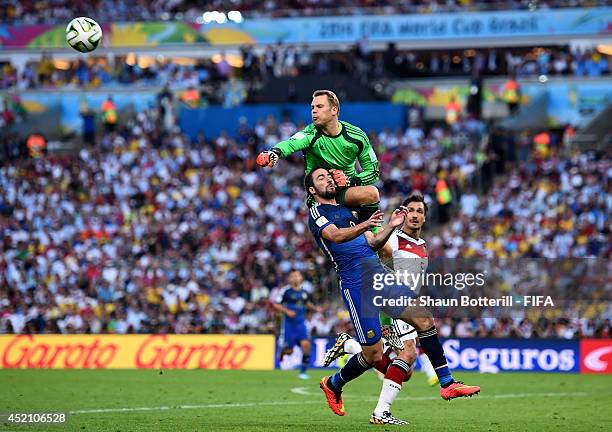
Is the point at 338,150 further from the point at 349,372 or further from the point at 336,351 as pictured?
the point at 336,351

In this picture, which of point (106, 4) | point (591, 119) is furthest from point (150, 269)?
point (106, 4)

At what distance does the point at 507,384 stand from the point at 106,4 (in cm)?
3267

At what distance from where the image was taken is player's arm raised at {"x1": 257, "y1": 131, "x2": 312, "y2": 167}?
40.7 ft

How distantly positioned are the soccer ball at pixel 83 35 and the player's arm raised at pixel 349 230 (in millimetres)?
7591

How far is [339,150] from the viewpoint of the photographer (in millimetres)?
13703

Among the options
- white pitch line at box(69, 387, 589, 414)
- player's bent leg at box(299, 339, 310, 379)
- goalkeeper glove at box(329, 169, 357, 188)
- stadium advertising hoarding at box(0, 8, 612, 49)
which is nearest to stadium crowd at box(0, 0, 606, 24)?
stadium advertising hoarding at box(0, 8, 612, 49)

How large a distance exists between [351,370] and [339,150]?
8.41ft

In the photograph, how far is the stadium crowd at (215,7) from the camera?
46719mm

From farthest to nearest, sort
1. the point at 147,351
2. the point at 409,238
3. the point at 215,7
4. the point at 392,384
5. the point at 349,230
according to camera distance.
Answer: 1. the point at 215,7
2. the point at 147,351
3. the point at 409,238
4. the point at 392,384
5. the point at 349,230

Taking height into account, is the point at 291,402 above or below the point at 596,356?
above

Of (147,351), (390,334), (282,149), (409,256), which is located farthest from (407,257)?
(147,351)

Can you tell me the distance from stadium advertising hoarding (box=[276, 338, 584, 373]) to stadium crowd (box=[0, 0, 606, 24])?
20.7 m

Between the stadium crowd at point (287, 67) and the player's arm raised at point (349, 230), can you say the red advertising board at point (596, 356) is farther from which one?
the stadium crowd at point (287, 67)

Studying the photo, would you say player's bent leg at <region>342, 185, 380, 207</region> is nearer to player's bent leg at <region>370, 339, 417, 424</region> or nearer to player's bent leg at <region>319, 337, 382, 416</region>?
player's bent leg at <region>319, 337, 382, 416</region>
